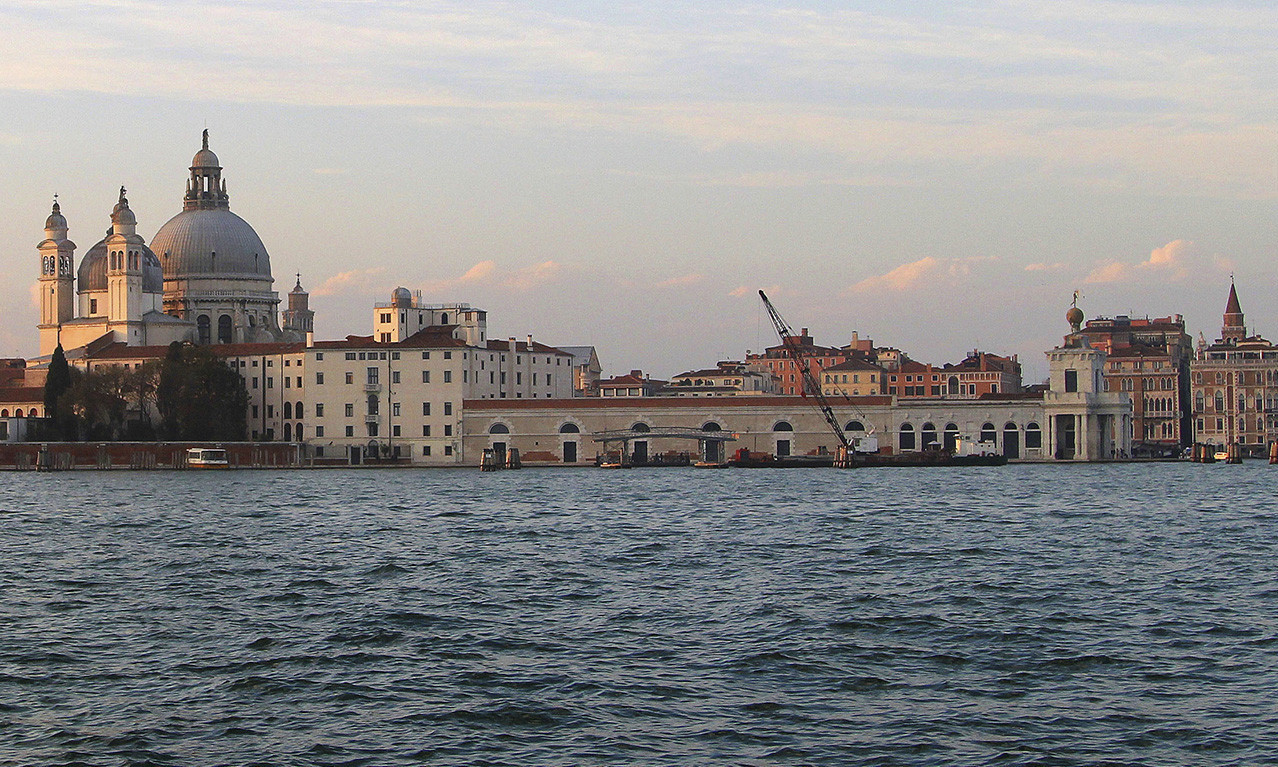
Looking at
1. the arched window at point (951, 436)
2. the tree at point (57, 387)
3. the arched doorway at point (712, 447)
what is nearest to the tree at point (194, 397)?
the tree at point (57, 387)

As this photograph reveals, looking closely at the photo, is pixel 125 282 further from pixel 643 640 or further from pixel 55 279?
pixel 643 640

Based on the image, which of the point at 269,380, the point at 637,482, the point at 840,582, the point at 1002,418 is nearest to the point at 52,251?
the point at 269,380

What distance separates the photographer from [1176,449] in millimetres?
101688

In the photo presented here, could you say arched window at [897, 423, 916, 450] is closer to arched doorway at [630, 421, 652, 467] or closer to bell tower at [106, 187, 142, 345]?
arched doorway at [630, 421, 652, 467]

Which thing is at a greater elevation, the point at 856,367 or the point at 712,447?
the point at 856,367

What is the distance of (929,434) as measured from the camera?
278 feet

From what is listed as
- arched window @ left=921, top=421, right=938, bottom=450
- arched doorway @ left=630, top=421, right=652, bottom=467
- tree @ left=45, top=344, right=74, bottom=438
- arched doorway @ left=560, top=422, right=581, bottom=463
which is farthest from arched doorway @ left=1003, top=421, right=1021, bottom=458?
tree @ left=45, top=344, right=74, bottom=438

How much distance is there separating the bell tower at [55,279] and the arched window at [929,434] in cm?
4864

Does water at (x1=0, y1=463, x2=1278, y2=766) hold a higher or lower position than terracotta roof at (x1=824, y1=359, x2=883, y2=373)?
lower

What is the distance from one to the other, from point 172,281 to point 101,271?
3.94 m

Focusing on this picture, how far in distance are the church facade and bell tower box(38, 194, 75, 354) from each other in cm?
6

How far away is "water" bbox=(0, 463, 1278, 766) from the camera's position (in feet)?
51.4

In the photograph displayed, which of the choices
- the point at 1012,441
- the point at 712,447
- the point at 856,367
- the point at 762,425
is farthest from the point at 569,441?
the point at 856,367

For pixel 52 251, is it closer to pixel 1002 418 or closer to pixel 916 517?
pixel 1002 418
